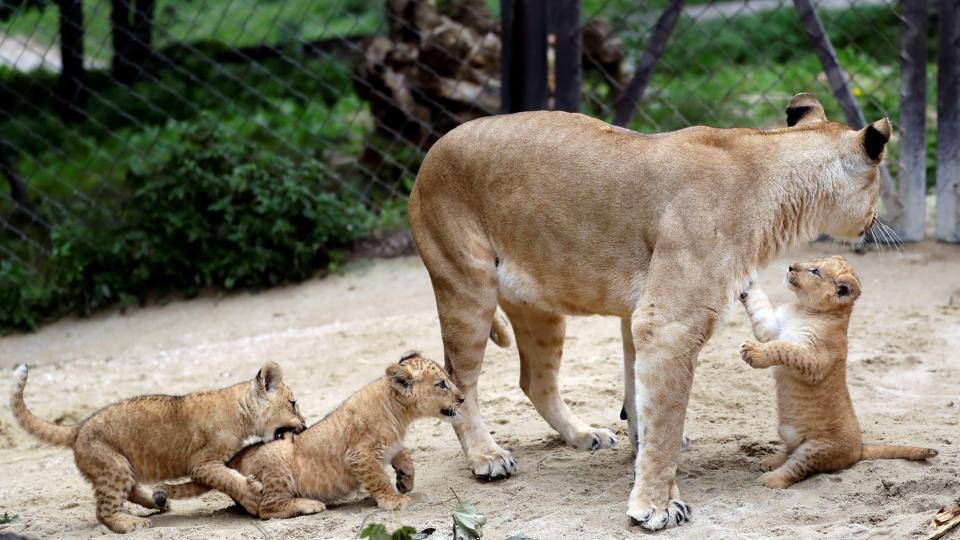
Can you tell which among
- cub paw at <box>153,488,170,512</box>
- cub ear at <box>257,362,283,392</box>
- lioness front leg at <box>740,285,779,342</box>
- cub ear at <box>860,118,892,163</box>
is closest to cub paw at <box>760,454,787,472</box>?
lioness front leg at <box>740,285,779,342</box>

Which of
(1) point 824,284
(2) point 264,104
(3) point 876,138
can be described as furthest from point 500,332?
(2) point 264,104

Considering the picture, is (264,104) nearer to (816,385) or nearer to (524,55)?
(524,55)

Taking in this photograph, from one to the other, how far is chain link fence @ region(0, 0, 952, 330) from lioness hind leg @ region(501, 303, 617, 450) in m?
3.73

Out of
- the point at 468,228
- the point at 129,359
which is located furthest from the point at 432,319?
the point at 468,228

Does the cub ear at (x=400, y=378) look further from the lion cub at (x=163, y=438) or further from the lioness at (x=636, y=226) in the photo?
the lion cub at (x=163, y=438)

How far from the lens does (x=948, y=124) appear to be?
29.6 feet

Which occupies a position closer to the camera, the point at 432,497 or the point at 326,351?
the point at 432,497

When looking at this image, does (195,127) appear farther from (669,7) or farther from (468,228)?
(468,228)

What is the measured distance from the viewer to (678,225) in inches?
213

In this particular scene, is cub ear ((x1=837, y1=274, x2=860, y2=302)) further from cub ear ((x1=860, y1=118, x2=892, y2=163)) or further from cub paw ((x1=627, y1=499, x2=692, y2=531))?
cub paw ((x1=627, y1=499, x2=692, y2=531))

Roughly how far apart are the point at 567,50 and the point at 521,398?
132 inches

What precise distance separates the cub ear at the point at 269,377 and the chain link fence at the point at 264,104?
12.9 ft

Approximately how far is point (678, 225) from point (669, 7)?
4439mm

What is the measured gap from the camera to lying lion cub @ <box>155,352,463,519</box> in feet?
18.6
